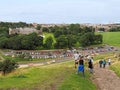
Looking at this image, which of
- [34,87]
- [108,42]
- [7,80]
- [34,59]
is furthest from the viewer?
[108,42]

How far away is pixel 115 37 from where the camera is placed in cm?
15450

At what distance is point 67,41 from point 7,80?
10517 centimetres

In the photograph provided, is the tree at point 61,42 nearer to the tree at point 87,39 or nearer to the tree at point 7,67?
the tree at point 87,39

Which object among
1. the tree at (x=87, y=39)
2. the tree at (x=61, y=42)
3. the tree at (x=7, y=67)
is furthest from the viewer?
the tree at (x=87, y=39)

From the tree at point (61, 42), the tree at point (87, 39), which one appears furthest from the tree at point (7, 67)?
the tree at point (87, 39)

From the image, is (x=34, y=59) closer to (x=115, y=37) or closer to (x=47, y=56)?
(x=47, y=56)

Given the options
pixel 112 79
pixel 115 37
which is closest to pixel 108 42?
pixel 115 37

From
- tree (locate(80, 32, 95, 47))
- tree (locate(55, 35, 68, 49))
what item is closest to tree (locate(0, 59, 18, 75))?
tree (locate(55, 35, 68, 49))

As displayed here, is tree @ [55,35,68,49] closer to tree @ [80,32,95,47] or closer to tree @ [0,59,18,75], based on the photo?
tree @ [80,32,95,47]

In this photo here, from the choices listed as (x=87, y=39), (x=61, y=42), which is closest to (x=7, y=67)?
(x=61, y=42)

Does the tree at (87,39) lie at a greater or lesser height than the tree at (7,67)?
lesser

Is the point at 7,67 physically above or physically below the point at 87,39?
above

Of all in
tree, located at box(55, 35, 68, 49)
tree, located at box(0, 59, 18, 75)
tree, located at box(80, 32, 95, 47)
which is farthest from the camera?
tree, located at box(80, 32, 95, 47)

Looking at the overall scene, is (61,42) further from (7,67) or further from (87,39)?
(7,67)
